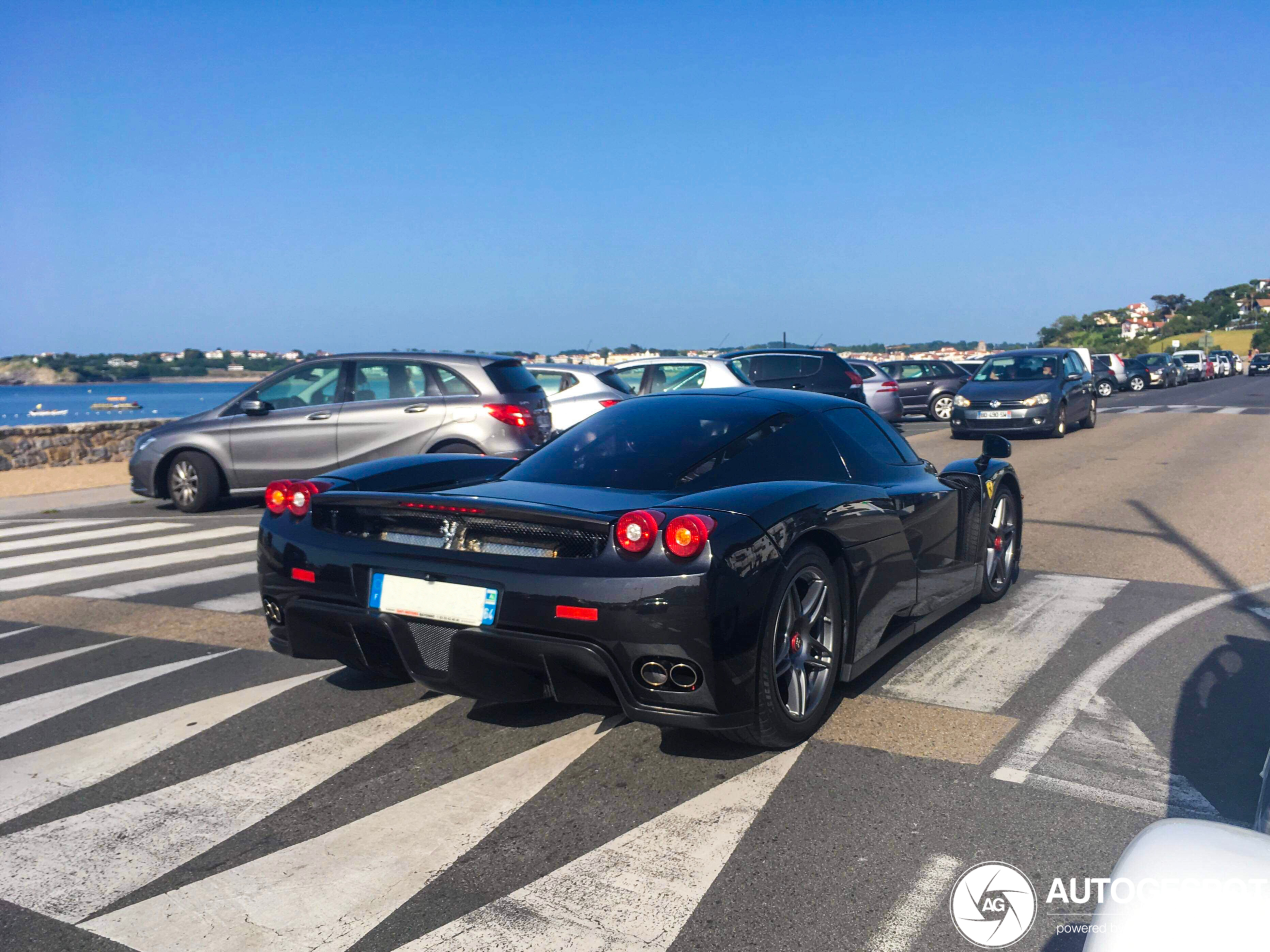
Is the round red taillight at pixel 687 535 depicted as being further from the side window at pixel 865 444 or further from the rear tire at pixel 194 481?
the rear tire at pixel 194 481

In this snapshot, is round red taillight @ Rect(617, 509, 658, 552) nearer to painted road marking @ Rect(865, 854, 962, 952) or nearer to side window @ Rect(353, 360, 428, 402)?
painted road marking @ Rect(865, 854, 962, 952)

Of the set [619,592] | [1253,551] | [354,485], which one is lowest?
[1253,551]

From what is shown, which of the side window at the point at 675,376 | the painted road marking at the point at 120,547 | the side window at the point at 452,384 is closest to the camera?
the painted road marking at the point at 120,547

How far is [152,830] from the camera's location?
132 inches

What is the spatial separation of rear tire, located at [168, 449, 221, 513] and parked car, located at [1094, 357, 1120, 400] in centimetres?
3661

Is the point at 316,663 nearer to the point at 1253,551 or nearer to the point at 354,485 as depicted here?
the point at 354,485

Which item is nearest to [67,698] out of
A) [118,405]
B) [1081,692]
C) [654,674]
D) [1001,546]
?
[654,674]

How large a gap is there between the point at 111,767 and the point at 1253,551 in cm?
770

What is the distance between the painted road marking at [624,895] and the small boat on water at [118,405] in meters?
100

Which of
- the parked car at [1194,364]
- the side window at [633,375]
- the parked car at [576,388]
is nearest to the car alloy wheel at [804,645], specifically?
the parked car at [576,388]

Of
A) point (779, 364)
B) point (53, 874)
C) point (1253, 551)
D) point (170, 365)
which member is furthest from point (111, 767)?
point (170, 365)

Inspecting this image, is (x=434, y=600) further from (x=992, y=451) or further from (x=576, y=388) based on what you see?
(x=576, y=388)

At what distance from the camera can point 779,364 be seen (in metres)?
18.1

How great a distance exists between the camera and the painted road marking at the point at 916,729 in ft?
12.7
